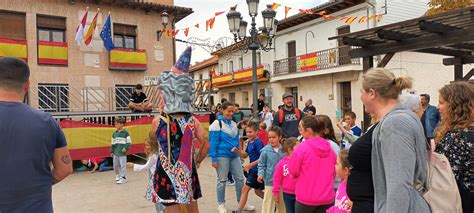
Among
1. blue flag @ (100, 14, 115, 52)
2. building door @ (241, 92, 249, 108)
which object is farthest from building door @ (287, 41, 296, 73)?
blue flag @ (100, 14, 115, 52)

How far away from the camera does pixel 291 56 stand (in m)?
25.0

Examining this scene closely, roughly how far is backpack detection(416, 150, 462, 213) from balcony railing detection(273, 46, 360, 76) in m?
17.5

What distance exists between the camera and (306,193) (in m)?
3.71

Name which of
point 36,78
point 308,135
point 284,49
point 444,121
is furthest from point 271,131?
point 284,49

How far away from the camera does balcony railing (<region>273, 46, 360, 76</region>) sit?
2067 cm

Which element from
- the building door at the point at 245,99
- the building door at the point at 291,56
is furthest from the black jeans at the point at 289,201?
the building door at the point at 245,99

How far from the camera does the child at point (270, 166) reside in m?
4.76

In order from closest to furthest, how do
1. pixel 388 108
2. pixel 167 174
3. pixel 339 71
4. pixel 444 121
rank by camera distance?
pixel 388 108
pixel 444 121
pixel 167 174
pixel 339 71

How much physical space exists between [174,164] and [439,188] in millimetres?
2287

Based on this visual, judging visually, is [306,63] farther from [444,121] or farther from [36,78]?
[444,121]

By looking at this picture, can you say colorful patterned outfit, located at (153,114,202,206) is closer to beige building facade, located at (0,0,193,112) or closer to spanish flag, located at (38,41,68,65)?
beige building facade, located at (0,0,193,112)

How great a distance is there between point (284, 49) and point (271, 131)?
21.0 metres

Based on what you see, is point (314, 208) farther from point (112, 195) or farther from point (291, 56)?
point (291, 56)

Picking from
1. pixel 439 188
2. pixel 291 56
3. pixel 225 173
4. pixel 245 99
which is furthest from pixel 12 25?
pixel 245 99
